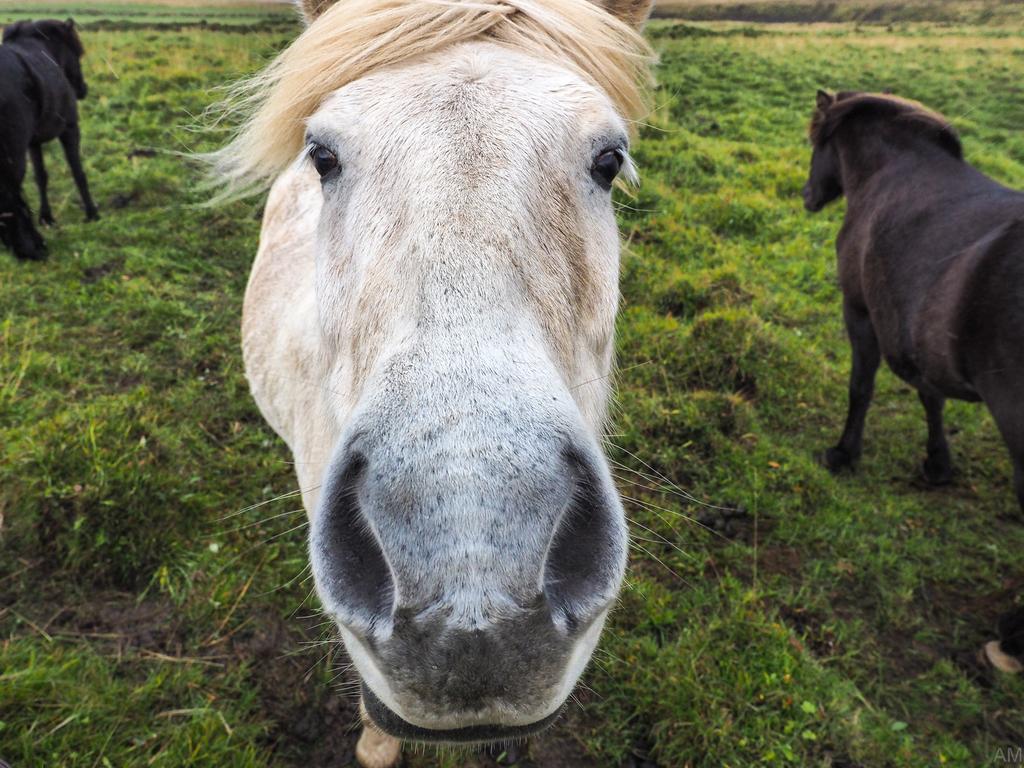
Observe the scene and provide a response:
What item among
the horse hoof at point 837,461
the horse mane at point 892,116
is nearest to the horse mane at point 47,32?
the horse mane at point 892,116

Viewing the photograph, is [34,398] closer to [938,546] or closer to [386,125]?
[386,125]

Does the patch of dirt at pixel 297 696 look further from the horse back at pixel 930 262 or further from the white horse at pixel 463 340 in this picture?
the horse back at pixel 930 262

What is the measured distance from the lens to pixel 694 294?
5.78 metres

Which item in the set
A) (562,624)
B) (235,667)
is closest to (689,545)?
(235,667)

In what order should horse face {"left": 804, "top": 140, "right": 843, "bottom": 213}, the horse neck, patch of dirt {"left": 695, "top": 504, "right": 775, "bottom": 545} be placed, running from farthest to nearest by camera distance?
horse face {"left": 804, "top": 140, "right": 843, "bottom": 213} → the horse neck → patch of dirt {"left": 695, "top": 504, "right": 775, "bottom": 545}

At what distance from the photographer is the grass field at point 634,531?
2.62m

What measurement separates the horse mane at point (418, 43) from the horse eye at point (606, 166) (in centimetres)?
40

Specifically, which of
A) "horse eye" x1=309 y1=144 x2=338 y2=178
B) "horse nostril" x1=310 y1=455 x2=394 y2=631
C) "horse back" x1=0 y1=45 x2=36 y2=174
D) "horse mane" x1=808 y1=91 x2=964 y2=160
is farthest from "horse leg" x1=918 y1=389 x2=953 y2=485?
"horse back" x1=0 y1=45 x2=36 y2=174

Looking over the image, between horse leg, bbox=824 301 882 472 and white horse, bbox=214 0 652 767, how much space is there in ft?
10.8

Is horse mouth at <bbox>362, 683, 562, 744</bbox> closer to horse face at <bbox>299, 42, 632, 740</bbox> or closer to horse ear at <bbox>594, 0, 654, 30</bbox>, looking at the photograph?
Answer: horse face at <bbox>299, 42, 632, 740</bbox>

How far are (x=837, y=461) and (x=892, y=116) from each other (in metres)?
2.75

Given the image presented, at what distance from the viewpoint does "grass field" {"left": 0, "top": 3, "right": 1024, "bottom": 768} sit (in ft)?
8.58

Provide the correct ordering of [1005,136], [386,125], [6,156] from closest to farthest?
1. [386,125]
2. [6,156]
3. [1005,136]

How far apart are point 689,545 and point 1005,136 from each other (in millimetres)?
10878
